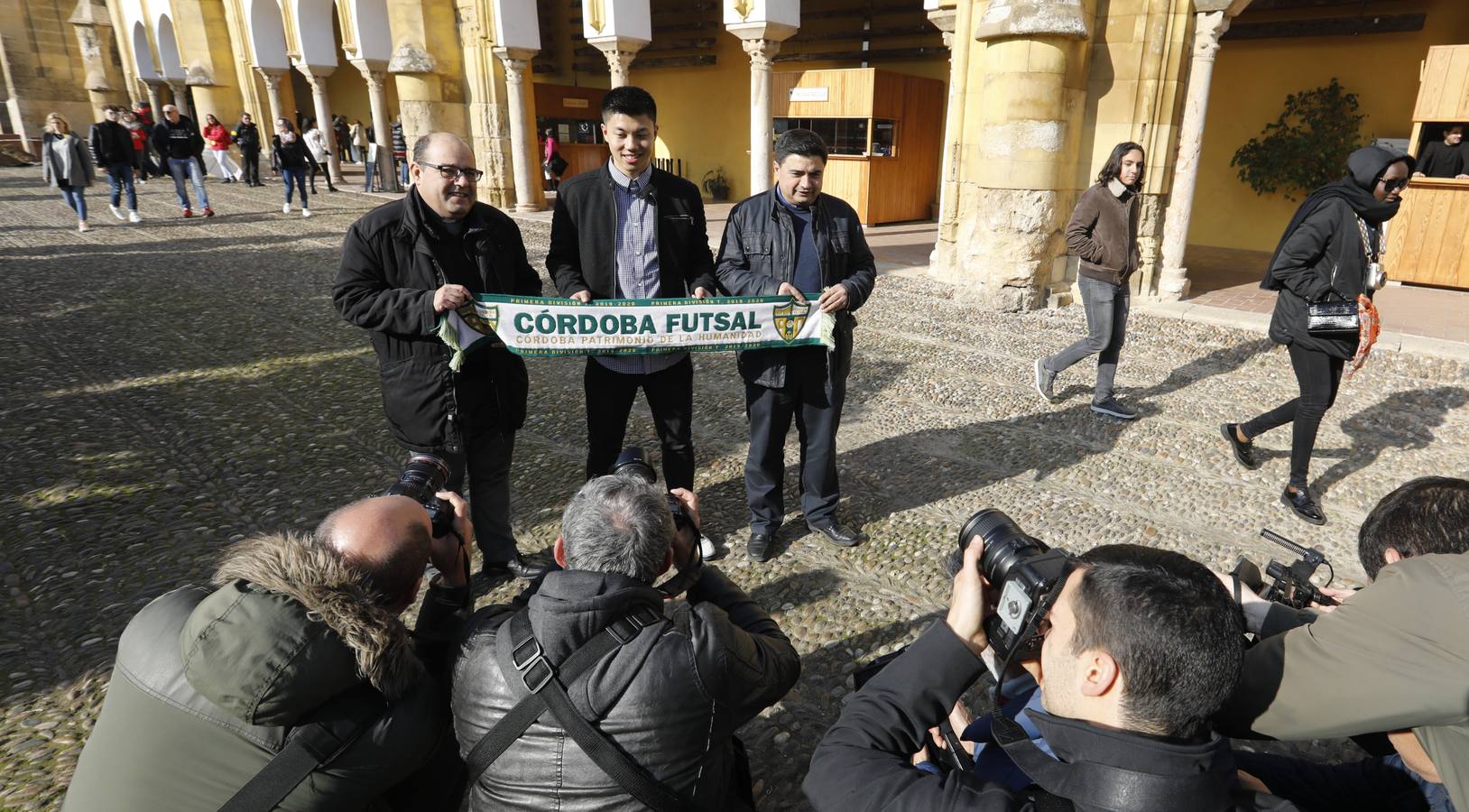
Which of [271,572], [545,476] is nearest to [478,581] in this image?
[545,476]

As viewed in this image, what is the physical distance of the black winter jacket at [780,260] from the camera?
3414 mm

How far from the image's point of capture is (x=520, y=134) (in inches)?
586

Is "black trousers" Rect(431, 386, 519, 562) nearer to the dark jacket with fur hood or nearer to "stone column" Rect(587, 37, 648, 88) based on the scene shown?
the dark jacket with fur hood

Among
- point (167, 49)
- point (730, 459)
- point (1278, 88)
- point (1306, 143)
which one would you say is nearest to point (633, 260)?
point (730, 459)

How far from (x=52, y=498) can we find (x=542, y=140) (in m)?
16.4

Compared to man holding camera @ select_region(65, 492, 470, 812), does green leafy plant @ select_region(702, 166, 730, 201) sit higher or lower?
higher

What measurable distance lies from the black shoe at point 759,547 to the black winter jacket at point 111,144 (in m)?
13.7

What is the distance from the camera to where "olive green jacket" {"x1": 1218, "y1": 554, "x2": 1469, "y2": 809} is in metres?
1.31

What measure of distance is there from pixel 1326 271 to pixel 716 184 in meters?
16.7

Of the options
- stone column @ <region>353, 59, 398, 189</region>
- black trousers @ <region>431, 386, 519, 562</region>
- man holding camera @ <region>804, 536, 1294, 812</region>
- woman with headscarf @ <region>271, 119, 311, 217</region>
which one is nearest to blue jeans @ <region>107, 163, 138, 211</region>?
woman with headscarf @ <region>271, 119, 311, 217</region>

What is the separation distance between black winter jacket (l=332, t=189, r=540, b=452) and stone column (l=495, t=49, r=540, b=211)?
12.7m

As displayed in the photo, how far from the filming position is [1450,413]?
215 inches

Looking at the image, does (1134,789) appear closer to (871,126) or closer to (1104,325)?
(1104,325)

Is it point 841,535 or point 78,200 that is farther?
point 78,200
